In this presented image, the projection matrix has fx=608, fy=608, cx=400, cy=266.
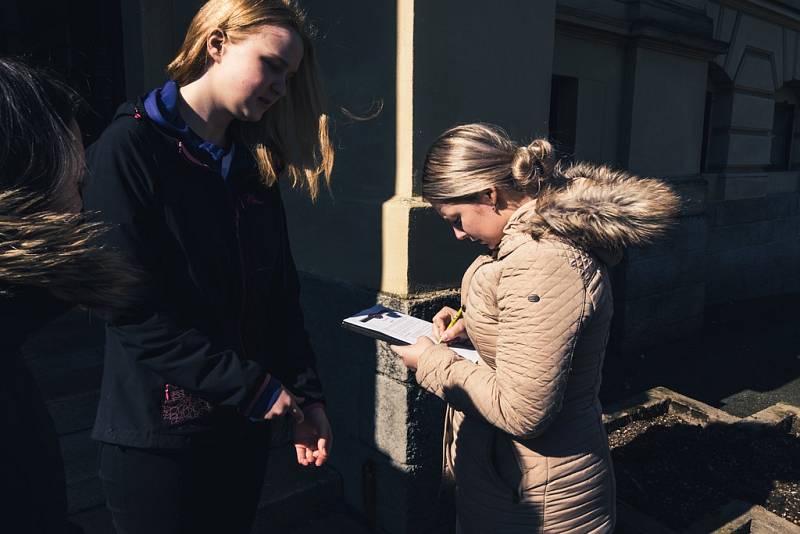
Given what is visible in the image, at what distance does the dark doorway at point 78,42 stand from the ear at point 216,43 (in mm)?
2930

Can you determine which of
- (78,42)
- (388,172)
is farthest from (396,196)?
(78,42)

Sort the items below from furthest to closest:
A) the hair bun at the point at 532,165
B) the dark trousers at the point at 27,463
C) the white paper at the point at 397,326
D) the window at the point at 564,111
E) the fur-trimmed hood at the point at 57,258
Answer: the window at the point at 564,111 → the white paper at the point at 397,326 → the hair bun at the point at 532,165 → the dark trousers at the point at 27,463 → the fur-trimmed hood at the point at 57,258

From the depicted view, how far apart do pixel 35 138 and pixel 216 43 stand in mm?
702

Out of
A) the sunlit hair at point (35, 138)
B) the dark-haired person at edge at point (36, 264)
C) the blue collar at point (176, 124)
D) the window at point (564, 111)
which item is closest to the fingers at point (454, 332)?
the blue collar at point (176, 124)

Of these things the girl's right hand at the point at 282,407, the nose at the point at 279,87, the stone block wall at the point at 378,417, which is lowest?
the stone block wall at the point at 378,417

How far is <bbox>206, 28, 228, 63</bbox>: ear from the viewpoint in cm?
165

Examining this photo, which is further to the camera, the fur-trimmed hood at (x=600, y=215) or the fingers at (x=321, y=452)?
the fingers at (x=321, y=452)

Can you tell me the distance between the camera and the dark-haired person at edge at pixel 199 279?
4.83ft

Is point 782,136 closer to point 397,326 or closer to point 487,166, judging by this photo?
point 397,326

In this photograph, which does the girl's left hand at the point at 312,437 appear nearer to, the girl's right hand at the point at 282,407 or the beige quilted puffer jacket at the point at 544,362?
the girl's right hand at the point at 282,407

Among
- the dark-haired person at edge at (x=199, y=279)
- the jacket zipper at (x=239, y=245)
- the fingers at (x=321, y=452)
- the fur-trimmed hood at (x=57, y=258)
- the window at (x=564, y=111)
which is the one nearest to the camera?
the fur-trimmed hood at (x=57, y=258)

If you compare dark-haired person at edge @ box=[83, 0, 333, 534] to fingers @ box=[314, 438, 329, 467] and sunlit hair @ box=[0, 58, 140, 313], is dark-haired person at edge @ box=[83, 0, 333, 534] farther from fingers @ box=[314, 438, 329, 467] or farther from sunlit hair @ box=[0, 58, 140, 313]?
sunlit hair @ box=[0, 58, 140, 313]

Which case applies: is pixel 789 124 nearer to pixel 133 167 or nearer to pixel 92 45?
pixel 92 45

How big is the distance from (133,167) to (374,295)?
5.41 feet
